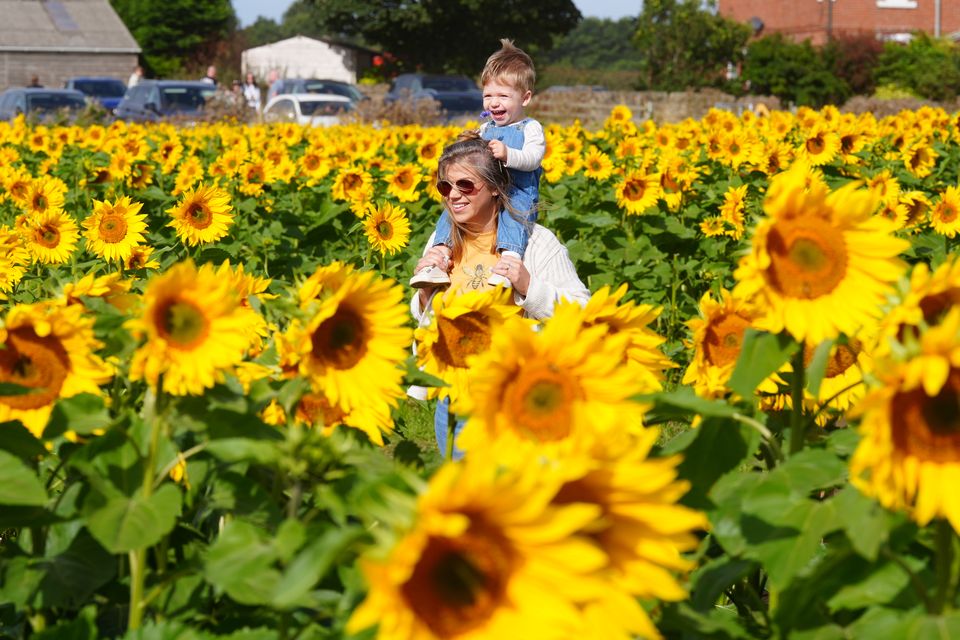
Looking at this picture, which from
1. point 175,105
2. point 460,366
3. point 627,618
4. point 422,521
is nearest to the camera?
point 422,521

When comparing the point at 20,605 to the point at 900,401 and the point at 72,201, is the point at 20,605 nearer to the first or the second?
the point at 900,401

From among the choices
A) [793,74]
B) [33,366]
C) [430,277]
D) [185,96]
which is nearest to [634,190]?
[430,277]

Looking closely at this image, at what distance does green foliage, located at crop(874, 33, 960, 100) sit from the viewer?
146ft

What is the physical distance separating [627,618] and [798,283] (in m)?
0.76

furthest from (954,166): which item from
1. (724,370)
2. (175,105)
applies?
(175,105)

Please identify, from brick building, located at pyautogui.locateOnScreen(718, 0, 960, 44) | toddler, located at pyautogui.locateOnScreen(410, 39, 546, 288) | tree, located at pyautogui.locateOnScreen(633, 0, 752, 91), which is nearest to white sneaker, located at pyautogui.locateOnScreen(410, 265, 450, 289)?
toddler, located at pyautogui.locateOnScreen(410, 39, 546, 288)

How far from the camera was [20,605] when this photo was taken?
7.80 ft

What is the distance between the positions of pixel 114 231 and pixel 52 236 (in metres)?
0.45

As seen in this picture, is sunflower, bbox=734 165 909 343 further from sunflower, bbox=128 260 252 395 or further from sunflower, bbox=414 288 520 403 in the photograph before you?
sunflower, bbox=128 260 252 395

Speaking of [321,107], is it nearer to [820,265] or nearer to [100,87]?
[100,87]

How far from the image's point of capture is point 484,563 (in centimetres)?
175

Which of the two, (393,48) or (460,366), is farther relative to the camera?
(393,48)

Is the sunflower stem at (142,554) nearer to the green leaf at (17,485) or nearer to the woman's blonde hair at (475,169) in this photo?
the green leaf at (17,485)

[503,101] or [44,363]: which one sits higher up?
[503,101]
